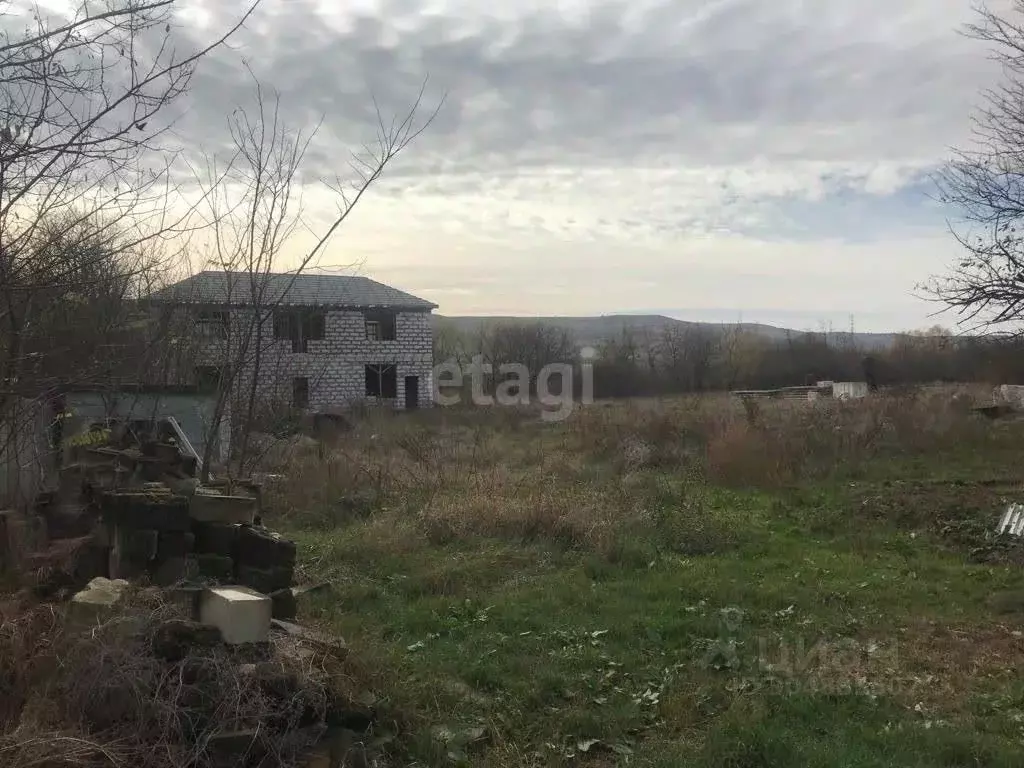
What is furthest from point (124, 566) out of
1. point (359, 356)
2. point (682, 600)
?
point (359, 356)

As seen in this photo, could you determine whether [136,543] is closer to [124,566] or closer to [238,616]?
[124,566]

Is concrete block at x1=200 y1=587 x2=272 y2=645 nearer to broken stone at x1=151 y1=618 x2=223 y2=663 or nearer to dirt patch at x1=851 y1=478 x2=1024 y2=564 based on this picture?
broken stone at x1=151 y1=618 x2=223 y2=663

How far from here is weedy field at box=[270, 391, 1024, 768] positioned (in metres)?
3.60

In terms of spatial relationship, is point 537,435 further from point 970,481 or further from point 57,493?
point 57,493

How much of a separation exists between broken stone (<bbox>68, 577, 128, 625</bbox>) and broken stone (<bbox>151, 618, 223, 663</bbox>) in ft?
1.29

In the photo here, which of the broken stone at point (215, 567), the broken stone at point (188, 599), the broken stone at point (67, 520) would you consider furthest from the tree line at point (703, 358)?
the broken stone at point (188, 599)

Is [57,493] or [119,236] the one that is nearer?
[119,236]

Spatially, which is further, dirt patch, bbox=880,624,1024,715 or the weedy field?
dirt patch, bbox=880,624,1024,715

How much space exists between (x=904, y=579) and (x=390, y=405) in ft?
59.3

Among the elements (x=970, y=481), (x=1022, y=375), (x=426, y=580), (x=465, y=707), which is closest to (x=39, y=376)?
(x=465, y=707)

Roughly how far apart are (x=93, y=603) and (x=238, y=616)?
68cm

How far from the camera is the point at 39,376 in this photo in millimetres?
3699

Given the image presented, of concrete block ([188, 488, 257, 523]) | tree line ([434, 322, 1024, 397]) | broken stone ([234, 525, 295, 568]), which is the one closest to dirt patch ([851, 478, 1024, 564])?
broken stone ([234, 525, 295, 568])

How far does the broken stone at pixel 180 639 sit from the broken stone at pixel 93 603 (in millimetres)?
394
